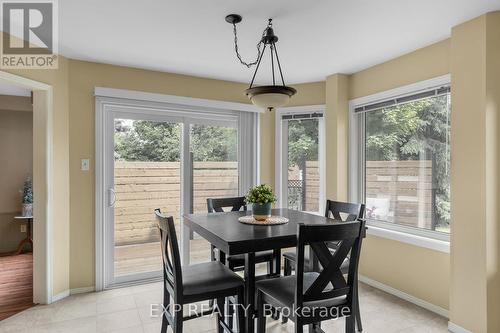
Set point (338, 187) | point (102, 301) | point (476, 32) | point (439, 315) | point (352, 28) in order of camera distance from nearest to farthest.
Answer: point (476, 32) → point (352, 28) → point (439, 315) → point (102, 301) → point (338, 187)

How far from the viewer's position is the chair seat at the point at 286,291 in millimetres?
1823

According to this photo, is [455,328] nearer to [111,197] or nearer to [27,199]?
[111,197]

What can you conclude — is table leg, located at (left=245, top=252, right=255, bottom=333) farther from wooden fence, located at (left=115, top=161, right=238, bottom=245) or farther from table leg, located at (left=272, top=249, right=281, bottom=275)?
wooden fence, located at (left=115, top=161, right=238, bottom=245)

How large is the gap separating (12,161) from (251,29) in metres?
4.49

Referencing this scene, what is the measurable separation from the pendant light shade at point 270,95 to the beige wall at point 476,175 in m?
1.42

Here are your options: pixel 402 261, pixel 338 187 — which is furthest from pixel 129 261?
pixel 402 261

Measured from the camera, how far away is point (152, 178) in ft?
12.2

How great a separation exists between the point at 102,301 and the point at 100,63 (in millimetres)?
2477

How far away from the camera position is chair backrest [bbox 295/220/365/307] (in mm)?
1708

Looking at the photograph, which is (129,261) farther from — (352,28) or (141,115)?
(352,28)

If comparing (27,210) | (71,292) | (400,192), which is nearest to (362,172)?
(400,192)

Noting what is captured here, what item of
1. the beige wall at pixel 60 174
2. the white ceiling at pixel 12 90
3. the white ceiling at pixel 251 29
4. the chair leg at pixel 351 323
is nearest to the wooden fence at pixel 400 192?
the white ceiling at pixel 251 29

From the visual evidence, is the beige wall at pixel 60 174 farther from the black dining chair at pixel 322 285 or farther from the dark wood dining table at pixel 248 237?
the black dining chair at pixel 322 285

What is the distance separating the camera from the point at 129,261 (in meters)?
3.62
